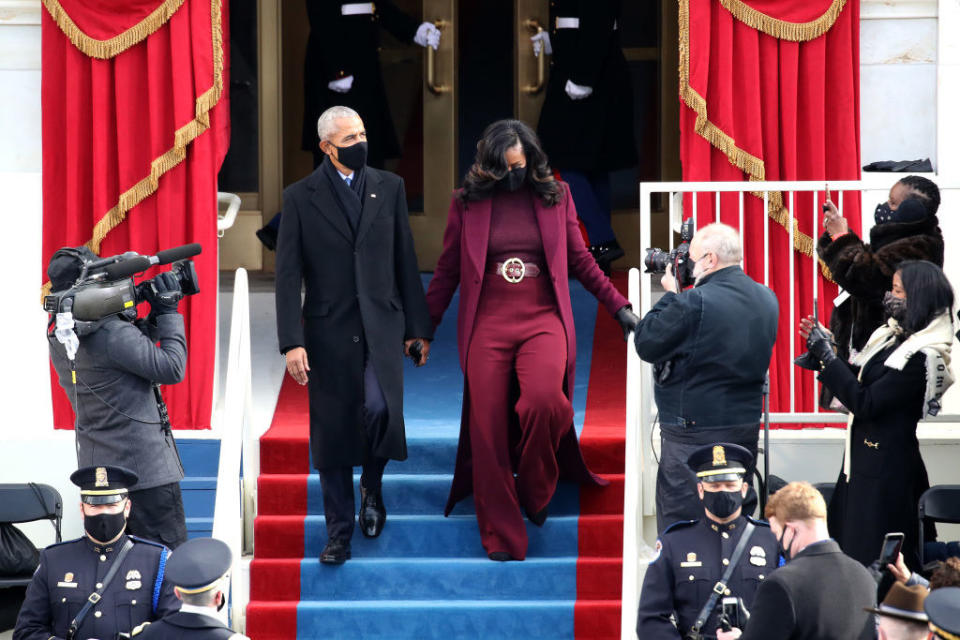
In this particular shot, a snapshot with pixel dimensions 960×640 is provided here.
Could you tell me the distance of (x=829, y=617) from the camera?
3.73 m

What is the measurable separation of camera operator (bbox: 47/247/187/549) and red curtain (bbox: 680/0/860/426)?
2519 mm

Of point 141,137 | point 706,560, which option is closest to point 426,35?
point 141,137

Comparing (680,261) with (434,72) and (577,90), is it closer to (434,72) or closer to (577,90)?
(577,90)

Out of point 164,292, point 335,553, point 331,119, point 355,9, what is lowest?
point 335,553

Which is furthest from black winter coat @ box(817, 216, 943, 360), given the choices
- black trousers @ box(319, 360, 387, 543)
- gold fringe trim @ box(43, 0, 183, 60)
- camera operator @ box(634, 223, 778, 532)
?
gold fringe trim @ box(43, 0, 183, 60)

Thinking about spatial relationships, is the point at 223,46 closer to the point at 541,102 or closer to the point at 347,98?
the point at 347,98

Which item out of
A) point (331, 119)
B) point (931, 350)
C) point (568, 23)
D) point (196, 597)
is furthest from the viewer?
point (568, 23)

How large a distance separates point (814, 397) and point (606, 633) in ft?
5.58

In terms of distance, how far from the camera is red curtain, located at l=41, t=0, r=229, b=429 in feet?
22.4

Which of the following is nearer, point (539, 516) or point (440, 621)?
point (440, 621)

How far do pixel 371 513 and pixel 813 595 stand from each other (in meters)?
2.46

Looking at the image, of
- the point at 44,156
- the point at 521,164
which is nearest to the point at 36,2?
→ the point at 44,156

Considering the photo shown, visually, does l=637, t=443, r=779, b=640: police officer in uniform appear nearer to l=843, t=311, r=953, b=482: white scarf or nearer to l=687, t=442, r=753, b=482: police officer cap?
l=687, t=442, r=753, b=482: police officer cap

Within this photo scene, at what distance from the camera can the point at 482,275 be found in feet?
19.1
